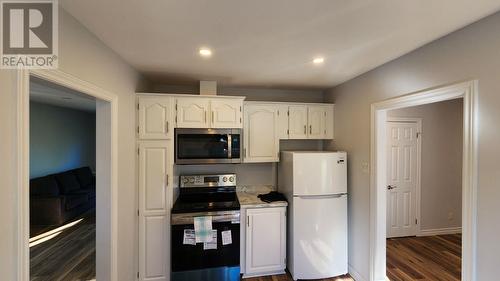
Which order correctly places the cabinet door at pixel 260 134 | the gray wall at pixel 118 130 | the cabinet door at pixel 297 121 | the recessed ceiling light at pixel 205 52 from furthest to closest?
the cabinet door at pixel 297 121
the cabinet door at pixel 260 134
the recessed ceiling light at pixel 205 52
the gray wall at pixel 118 130

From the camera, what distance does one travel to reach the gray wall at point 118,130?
3.13 feet

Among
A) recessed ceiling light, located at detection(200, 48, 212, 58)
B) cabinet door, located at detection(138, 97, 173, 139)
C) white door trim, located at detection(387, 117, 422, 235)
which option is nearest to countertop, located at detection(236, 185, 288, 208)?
cabinet door, located at detection(138, 97, 173, 139)

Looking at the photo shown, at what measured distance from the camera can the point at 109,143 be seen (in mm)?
1885

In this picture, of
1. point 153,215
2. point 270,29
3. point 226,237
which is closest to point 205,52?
point 270,29

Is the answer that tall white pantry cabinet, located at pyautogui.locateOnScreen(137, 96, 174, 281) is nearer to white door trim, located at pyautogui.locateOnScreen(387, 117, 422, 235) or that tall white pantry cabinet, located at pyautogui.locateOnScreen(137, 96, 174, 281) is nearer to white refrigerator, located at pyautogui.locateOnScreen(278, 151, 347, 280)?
white refrigerator, located at pyautogui.locateOnScreen(278, 151, 347, 280)

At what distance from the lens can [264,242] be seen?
2734 mm

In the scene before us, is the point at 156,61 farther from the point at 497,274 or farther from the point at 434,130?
the point at 434,130

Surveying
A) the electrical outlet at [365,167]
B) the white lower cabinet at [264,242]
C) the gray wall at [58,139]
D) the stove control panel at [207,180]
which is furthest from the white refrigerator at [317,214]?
the gray wall at [58,139]

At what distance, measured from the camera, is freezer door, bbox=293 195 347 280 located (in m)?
2.67

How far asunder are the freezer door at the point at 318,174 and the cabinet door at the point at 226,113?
0.85 metres

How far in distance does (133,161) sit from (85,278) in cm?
162

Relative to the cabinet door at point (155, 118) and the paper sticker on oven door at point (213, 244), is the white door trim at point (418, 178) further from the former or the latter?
the cabinet door at point (155, 118)

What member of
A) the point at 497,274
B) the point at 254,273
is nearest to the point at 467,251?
the point at 497,274

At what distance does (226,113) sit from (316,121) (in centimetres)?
132
